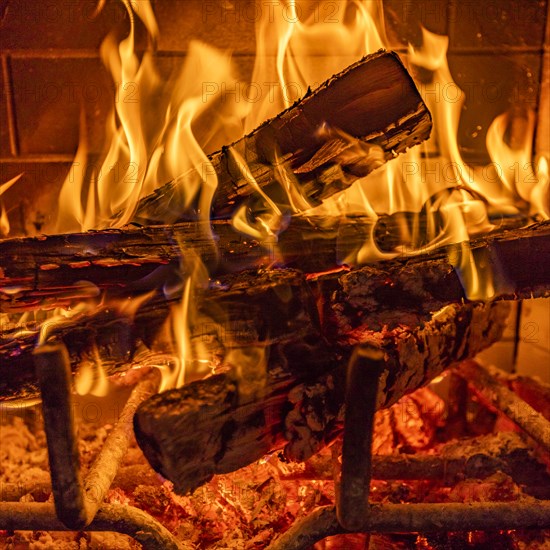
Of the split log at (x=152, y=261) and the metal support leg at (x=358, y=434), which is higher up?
the split log at (x=152, y=261)

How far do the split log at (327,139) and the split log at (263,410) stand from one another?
59 centimetres

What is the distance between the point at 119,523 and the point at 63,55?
6.30ft

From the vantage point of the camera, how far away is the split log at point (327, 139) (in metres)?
1.54

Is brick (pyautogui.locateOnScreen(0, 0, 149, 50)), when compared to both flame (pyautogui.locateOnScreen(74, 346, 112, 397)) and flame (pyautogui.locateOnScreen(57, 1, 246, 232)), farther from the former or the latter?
flame (pyautogui.locateOnScreen(74, 346, 112, 397))

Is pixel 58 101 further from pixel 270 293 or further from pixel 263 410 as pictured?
pixel 263 410

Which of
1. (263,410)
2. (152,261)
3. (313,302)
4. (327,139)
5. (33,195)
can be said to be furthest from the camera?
(33,195)

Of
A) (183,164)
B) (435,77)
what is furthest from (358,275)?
(435,77)

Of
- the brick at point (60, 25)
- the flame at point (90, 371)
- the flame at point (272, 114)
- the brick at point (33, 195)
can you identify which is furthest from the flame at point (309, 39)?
the flame at point (90, 371)

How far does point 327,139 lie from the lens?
1597 mm

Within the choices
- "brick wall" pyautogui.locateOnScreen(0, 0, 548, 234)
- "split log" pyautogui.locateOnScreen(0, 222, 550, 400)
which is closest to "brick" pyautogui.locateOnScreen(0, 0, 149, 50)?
"brick wall" pyautogui.locateOnScreen(0, 0, 548, 234)

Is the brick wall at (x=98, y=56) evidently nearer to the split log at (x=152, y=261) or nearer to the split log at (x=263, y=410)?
the split log at (x=152, y=261)

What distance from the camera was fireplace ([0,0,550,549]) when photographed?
1.18 meters

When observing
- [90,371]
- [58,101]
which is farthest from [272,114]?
[90,371]

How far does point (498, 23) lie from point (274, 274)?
1741mm
